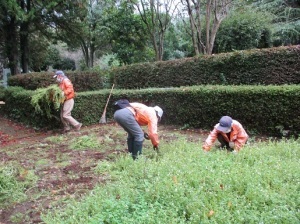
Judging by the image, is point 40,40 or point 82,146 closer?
point 82,146

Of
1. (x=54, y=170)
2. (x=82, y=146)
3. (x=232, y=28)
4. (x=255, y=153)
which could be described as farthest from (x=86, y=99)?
(x=232, y=28)

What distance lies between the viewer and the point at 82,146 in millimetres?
6691

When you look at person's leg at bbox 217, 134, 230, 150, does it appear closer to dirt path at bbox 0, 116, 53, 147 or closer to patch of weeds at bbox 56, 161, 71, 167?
patch of weeds at bbox 56, 161, 71, 167

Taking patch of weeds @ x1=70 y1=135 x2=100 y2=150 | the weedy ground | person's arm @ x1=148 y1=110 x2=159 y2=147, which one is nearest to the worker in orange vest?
patch of weeds @ x1=70 y1=135 x2=100 y2=150

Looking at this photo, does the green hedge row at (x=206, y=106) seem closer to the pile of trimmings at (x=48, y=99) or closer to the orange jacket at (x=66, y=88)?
the pile of trimmings at (x=48, y=99)

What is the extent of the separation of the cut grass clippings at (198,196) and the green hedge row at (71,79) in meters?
7.73

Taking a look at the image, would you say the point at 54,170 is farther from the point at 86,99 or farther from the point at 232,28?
the point at 232,28

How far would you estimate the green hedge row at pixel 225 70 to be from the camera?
8727 mm

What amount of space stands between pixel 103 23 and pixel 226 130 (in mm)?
14493

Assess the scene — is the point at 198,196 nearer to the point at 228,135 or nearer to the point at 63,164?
the point at 228,135

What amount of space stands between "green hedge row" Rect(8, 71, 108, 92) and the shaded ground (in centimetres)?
168

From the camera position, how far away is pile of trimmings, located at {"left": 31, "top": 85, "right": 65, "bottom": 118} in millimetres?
8195

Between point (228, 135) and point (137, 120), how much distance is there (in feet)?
5.17

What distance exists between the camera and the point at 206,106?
320 inches
